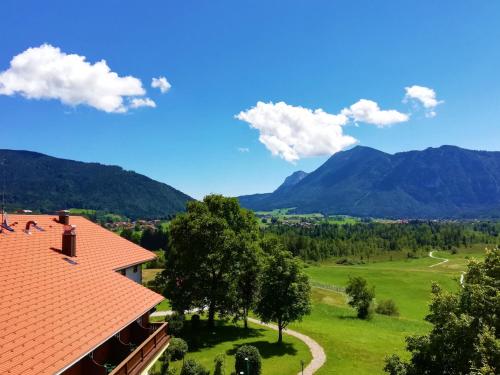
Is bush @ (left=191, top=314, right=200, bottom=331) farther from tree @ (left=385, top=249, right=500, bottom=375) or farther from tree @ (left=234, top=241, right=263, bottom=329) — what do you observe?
tree @ (left=385, top=249, right=500, bottom=375)

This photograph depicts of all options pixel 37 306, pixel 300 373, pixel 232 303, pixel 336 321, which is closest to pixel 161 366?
pixel 300 373

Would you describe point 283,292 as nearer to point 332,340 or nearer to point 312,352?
point 312,352

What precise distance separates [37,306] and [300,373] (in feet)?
82.4

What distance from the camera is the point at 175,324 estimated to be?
4206 cm

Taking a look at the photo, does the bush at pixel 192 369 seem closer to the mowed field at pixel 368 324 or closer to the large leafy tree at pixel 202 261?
the mowed field at pixel 368 324

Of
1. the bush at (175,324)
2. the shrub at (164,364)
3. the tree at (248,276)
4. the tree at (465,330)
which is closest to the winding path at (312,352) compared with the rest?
the tree at (248,276)

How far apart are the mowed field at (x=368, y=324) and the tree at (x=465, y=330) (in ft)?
4.52

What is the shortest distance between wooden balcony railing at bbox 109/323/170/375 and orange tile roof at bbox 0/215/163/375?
1.44 meters

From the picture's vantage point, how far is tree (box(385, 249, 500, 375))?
619 inches

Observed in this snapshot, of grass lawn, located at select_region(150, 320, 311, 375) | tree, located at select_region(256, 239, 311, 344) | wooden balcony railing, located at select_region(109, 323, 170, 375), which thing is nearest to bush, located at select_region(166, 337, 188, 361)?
grass lawn, located at select_region(150, 320, 311, 375)

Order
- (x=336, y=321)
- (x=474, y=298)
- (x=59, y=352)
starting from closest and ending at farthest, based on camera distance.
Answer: (x=59, y=352)
(x=474, y=298)
(x=336, y=321)

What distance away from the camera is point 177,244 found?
44.5 meters

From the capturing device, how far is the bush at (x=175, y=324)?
42.0 m

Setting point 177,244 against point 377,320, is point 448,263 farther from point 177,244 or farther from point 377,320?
point 177,244
